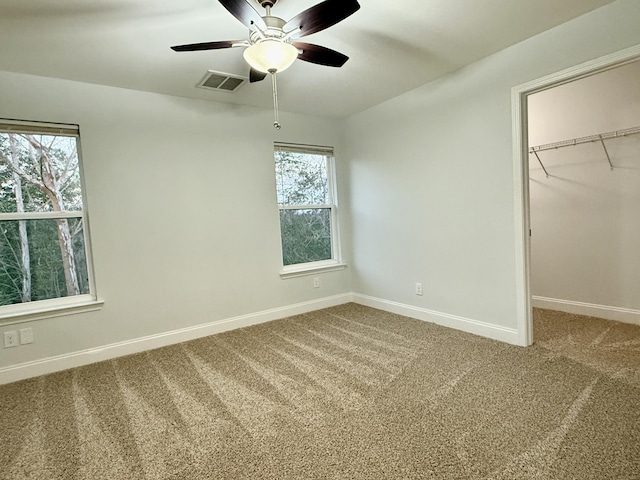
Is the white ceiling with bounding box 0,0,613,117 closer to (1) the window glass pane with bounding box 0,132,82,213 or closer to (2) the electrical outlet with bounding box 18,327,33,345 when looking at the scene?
(1) the window glass pane with bounding box 0,132,82,213

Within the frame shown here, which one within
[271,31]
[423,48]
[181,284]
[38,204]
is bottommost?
[181,284]

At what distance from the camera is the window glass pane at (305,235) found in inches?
157

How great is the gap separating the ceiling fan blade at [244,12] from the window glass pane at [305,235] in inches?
93.2

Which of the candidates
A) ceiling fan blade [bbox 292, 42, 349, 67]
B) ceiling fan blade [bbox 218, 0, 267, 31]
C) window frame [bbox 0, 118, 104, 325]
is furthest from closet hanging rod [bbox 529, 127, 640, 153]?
window frame [bbox 0, 118, 104, 325]

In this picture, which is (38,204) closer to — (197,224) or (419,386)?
(197,224)

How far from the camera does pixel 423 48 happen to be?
253 centimetres

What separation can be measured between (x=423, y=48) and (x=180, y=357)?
3.15m

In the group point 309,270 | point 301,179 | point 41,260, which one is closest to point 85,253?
point 41,260

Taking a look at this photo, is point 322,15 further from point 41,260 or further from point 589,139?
point 589,139

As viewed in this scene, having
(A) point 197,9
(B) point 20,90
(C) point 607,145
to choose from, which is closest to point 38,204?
(B) point 20,90

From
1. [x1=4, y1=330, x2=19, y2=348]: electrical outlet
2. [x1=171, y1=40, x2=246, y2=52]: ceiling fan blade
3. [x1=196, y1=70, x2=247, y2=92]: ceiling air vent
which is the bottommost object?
[x1=4, y1=330, x2=19, y2=348]: electrical outlet

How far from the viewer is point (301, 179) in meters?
4.09

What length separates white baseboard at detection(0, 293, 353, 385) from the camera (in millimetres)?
2611

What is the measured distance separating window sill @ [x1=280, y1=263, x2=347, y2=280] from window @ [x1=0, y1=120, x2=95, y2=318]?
187cm
